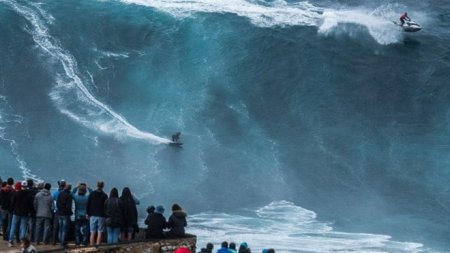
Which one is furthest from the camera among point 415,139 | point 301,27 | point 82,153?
point 301,27

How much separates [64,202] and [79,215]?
1.79ft

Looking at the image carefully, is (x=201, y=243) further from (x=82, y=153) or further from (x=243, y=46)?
(x=243, y=46)

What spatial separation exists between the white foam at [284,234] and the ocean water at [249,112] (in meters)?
0.10

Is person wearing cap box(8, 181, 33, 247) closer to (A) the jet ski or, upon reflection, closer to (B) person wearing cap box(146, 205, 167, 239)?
(B) person wearing cap box(146, 205, 167, 239)

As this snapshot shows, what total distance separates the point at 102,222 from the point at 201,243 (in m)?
10.3

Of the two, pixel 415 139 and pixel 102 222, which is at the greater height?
pixel 415 139

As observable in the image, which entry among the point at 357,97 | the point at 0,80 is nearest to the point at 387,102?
the point at 357,97

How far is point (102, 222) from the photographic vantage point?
21094 millimetres

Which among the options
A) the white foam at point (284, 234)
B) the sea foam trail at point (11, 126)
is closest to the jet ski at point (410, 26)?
the white foam at point (284, 234)

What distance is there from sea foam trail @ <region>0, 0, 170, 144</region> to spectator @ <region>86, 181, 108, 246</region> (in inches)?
1017

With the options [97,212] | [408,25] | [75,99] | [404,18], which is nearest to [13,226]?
[97,212]

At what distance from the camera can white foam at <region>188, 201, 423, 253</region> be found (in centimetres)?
3212

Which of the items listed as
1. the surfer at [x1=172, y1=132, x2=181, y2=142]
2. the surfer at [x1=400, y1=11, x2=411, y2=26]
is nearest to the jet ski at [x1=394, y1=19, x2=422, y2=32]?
the surfer at [x1=400, y1=11, x2=411, y2=26]

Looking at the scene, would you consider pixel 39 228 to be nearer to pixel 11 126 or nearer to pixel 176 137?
pixel 176 137
